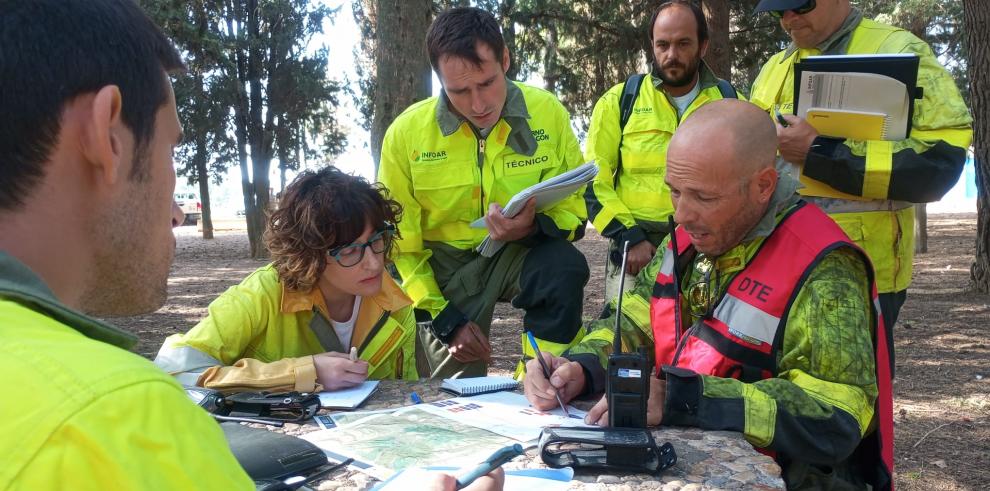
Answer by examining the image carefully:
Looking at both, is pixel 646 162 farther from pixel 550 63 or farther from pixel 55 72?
pixel 550 63

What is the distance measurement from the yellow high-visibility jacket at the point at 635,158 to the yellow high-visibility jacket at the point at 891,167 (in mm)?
923

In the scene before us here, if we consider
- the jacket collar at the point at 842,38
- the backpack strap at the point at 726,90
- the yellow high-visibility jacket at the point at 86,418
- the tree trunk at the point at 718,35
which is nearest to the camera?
the yellow high-visibility jacket at the point at 86,418

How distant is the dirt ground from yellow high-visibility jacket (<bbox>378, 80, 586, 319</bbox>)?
7.56 ft

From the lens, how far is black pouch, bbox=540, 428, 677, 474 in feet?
6.60

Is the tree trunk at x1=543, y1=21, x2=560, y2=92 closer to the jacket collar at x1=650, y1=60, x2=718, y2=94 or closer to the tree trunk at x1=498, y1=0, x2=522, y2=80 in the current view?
the tree trunk at x1=498, y1=0, x2=522, y2=80

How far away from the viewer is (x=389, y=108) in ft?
20.8

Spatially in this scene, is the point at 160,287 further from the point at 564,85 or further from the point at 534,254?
the point at 564,85

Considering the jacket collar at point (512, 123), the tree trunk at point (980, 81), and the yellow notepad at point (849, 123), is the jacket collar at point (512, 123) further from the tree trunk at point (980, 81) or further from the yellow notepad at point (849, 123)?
the tree trunk at point (980, 81)

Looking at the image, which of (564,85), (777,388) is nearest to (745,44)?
(564,85)

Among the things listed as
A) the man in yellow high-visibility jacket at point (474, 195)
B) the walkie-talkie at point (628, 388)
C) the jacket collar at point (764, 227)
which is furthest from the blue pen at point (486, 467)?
the man in yellow high-visibility jacket at point (474, 195)

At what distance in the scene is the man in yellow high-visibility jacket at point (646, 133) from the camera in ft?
14.5

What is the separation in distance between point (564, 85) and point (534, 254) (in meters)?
11.9

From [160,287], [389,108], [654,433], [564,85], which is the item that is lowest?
[654,433]

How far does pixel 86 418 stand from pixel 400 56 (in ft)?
19.0
